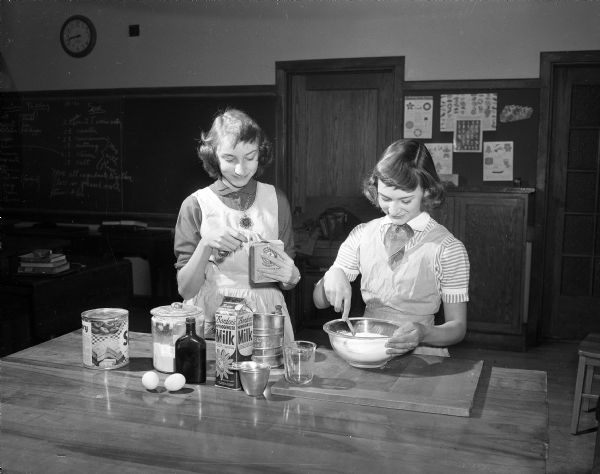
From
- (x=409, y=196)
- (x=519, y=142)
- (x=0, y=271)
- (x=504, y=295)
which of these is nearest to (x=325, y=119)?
(x=519, y=142)

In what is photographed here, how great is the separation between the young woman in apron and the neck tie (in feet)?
0.96

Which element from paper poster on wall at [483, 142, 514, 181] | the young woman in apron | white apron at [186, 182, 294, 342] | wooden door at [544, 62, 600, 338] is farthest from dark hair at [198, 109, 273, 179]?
wooden door at [544, 62, 600, 338]

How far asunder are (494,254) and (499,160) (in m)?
0.72

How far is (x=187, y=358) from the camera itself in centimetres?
168

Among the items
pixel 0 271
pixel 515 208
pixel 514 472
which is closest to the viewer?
pixel 514 472

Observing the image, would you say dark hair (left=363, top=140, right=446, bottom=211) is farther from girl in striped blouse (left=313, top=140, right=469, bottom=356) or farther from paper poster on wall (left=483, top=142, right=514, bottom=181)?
paper poster on wall (left=483, top=142, right=514, bottom=181)

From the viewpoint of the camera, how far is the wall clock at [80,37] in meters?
4.70

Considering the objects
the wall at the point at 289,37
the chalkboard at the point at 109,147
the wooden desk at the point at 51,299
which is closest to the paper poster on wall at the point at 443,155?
the wall at the point at 289,37

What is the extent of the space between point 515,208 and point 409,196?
2871 millimetres

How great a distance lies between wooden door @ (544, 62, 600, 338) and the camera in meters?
4.83

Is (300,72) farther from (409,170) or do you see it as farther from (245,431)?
(245,431)

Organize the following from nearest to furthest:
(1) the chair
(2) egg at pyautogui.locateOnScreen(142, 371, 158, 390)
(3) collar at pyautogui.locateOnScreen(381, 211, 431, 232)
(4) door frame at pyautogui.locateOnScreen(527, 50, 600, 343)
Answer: (2) egg at pyautogui.locateOnScreen(142, 371, 158, 390)
(3) collar at pyautogui.locateOnScreen(381, 211, 431, 232)
(1) the chair
(4) door frame at pyautogui.locateOnScreen(527, 50, 600, 343)

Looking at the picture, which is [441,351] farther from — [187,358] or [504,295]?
[504,295]

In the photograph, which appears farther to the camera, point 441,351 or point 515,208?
point 515,208
